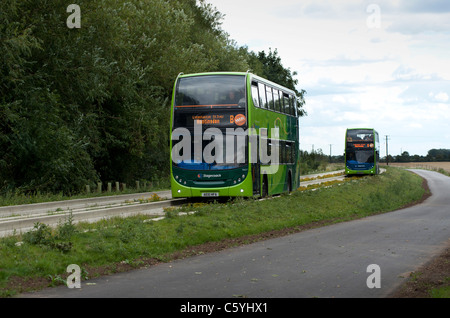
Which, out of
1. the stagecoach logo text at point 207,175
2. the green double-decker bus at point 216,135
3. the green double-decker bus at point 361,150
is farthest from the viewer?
the green double-decker bus at point 361,150

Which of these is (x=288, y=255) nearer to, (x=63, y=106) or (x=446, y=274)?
(x=446, y=274)

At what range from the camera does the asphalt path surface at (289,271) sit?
9.00 meters

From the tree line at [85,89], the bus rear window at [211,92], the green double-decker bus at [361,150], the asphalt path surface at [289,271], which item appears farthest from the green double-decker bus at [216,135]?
the green double-decker bus at [361,150]

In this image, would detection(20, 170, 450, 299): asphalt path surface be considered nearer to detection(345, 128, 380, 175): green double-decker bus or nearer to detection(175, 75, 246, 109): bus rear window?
detection(175, 75, 246, 109): bus rear window

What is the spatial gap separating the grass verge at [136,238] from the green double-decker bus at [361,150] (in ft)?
109

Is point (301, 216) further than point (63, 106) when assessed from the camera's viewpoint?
No

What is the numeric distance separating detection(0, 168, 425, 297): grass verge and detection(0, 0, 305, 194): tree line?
9309 mm

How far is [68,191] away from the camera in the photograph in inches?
1107

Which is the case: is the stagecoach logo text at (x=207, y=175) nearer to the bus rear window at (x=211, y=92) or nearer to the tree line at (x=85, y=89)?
the bus rear window at (x=211, y=92)

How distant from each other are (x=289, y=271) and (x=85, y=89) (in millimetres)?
20585

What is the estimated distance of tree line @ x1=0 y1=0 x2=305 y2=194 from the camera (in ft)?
82.0

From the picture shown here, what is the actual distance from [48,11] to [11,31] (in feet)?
13.1

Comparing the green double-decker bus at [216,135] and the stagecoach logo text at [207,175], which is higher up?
the green double-decker bus at [216,135]
